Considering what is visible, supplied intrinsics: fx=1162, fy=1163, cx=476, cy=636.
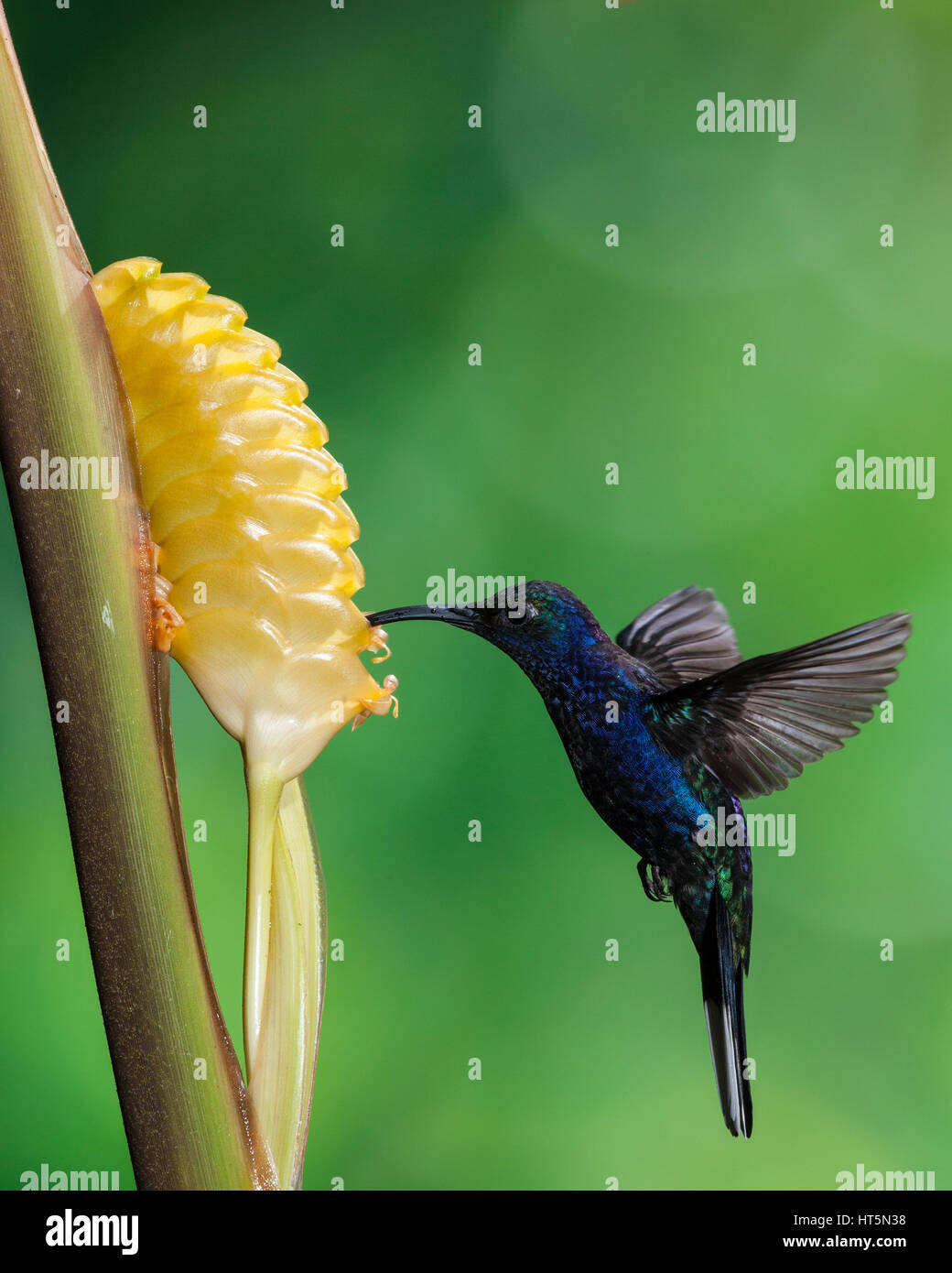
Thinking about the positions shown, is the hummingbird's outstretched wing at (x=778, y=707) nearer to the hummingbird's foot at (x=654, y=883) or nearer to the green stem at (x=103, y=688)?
the hummingbird's foot at (x=654, y=883)

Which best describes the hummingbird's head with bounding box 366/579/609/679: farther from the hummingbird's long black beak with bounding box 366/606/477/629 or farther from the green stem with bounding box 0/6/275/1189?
the green stem with bounding box 0/6/275/1189

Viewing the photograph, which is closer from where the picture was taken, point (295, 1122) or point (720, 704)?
point (295, 1122)

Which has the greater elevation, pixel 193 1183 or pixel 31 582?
pixel 31 582

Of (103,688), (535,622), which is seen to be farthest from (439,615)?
(103,688)

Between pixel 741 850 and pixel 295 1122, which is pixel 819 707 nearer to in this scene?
pixel 741 850

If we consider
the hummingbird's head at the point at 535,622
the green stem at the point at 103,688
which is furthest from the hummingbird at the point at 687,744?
the green stem at the point at 103,688

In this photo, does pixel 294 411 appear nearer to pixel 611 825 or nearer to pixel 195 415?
pixel 195 415

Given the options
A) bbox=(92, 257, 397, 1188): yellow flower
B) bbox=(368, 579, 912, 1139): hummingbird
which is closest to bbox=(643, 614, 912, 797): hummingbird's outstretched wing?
bbox=(368, 579, 912, 1139): hummingbird

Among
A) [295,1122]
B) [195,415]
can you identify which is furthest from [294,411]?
[295,1122]
